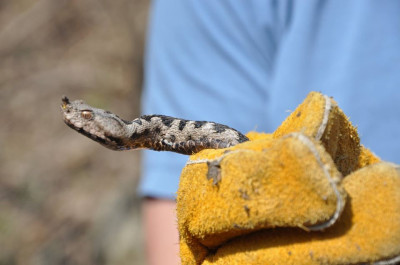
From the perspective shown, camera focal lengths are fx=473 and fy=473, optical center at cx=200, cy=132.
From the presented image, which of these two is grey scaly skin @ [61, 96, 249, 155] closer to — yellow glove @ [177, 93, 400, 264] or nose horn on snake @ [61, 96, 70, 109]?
nose horn on snake @ [61, 96, 70, 109]

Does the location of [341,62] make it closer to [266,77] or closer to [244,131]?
[266,77]

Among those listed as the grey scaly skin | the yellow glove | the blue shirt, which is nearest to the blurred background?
the blue shirt

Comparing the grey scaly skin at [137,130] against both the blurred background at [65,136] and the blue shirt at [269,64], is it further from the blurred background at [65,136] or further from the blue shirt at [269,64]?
the blurred background at [65,136]

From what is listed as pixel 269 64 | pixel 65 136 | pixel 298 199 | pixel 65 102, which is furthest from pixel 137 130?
pixel 65 136

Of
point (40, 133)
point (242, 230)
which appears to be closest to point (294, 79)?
point (242, 230)

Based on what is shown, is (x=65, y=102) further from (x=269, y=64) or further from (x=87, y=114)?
(x=269, y=64)
